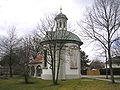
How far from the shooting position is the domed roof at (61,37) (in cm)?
3312

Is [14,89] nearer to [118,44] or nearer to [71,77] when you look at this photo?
[71,77]

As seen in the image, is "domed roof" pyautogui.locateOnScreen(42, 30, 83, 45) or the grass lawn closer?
the grass lawn

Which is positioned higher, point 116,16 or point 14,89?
point 116,16

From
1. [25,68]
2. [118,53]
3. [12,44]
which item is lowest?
[25,68]

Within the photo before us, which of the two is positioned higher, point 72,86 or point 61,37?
point 61,37

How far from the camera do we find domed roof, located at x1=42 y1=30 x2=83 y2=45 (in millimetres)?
33125

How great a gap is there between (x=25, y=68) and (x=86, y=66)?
164ft

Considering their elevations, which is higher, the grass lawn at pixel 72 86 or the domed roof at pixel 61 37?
the domed roof at pixel 61 37

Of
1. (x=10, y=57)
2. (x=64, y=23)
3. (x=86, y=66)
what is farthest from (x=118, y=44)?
(x=86, y=66)

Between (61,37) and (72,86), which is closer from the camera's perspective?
(72,86)

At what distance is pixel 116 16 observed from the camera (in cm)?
2888

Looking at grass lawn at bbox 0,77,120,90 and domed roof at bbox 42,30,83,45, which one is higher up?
Answer: domed roof at bbox 42,30,83,45

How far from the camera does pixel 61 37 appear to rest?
35500 millimetres

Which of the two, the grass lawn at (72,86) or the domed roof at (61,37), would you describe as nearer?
the grass lawn at (72,86)
